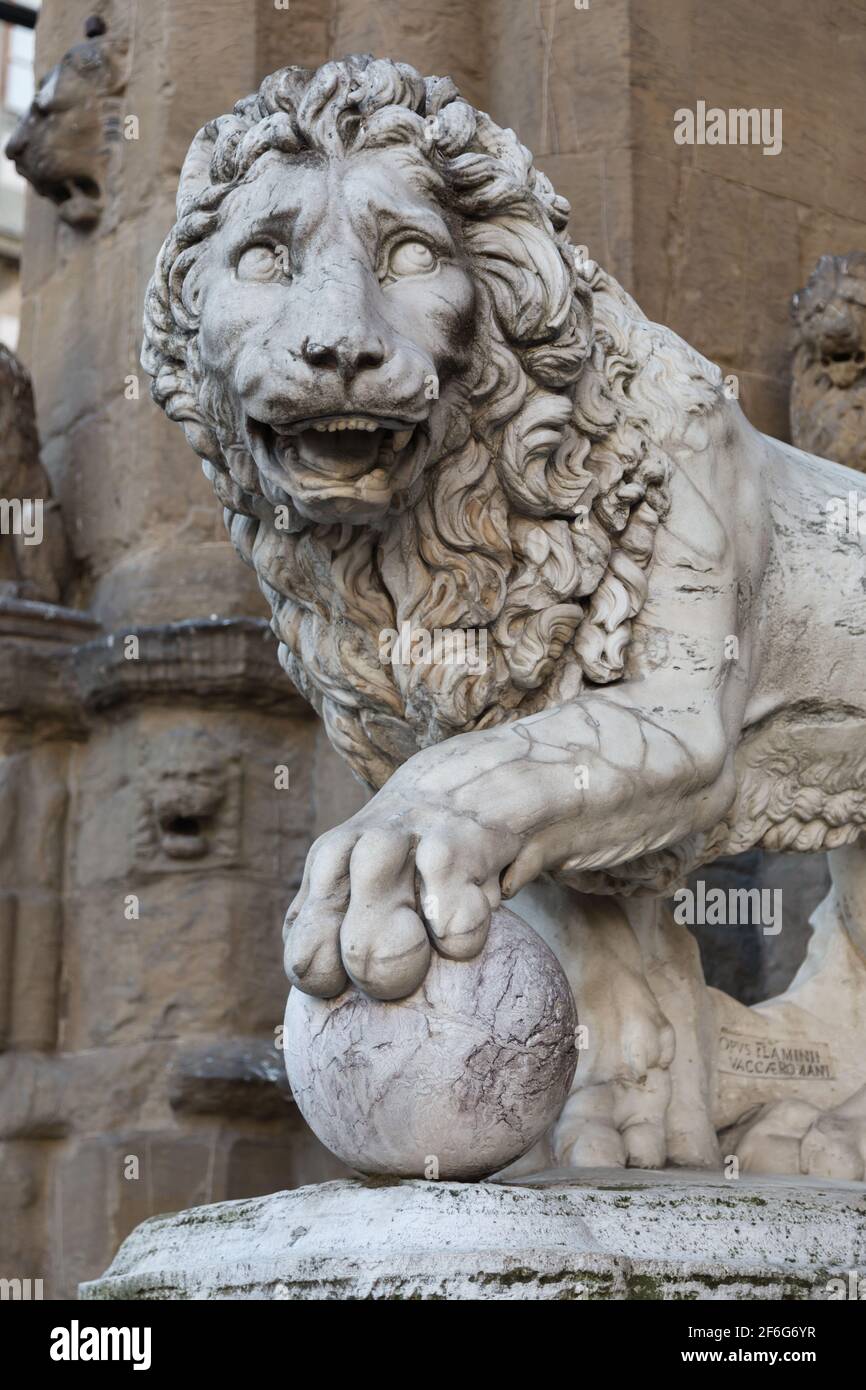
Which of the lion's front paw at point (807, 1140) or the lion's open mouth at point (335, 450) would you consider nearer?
the lion's open mouth at point (335, 450)

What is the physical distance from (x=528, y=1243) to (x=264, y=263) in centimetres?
131

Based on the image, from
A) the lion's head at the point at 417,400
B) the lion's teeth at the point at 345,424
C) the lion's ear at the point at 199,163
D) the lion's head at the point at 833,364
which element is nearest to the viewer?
the lion's teeth at the point at 345,424

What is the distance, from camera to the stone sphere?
2.74 m

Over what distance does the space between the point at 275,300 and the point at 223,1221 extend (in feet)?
3.96

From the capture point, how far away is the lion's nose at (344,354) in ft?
9.24

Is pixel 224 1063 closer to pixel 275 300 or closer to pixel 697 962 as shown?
pixel 697 962

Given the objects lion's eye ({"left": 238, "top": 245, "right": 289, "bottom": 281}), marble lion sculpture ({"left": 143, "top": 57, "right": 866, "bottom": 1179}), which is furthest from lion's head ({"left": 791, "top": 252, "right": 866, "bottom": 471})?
lion's eye ({"left": 238, "top": 245, "right": 289, "bottom": 281})

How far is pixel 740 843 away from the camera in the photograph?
11.5ft

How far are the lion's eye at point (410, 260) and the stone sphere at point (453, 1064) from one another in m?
0.88

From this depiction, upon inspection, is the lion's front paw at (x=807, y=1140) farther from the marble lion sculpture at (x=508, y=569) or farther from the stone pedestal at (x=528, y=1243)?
the stone pedestal at (x=528, y=1243)

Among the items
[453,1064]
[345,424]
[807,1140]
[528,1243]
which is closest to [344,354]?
[345,424]

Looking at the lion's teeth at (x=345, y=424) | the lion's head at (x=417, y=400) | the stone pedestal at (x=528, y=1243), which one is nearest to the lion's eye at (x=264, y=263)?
the lion's head at (x=417, y=400)
